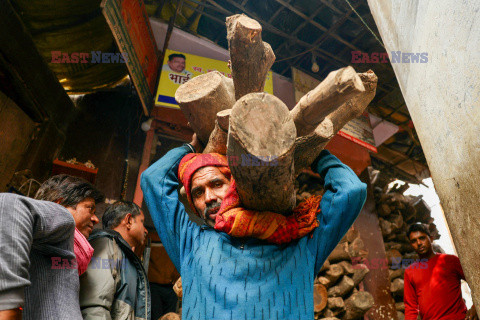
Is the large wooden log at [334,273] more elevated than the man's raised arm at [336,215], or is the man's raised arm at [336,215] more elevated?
the man's raised arm at [336,215]

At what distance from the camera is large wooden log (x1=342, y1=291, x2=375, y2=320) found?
177 inches

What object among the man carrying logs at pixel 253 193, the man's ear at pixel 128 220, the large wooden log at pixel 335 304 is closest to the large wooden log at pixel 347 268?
the large wooden log at pixel 335 304

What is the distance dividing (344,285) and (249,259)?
369 centimetres

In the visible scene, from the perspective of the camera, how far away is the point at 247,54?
164cm

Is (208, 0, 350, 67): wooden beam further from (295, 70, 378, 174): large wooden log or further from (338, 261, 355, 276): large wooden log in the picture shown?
(295, 70, 378, 174): large wooden log

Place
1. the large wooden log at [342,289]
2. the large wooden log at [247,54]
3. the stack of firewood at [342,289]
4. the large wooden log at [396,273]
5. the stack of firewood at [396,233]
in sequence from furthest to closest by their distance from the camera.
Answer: the large wooden log at [396,273], the stack of firewood at [396,233], the large wooden log at [342,289], the stack of firewood at [342,289], the large wooden log at [247,54]

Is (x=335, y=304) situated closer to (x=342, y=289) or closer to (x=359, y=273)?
(x=342, y=289)

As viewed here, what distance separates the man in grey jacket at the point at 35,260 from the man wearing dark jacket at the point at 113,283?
19.3 inches

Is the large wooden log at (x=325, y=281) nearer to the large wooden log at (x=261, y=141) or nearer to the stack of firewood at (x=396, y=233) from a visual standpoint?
the stack of firewood at (x=396, y=233)

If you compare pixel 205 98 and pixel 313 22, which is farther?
pixel 313 22

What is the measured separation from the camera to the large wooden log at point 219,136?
1627mm

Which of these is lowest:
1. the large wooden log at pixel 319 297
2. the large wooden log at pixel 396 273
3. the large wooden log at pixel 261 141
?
the large wooden log at pixel 396 273

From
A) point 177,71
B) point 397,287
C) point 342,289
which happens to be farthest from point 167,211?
point 397,287

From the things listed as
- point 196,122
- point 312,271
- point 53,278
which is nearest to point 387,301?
point 312,271
